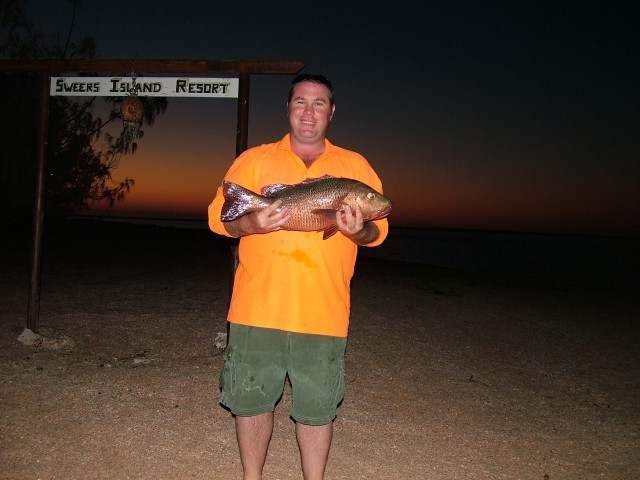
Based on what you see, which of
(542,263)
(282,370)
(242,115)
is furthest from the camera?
(542,263)

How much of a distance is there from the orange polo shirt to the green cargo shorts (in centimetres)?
10

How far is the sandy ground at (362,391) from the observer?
3982 mm

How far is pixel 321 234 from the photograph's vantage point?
10.3 feet

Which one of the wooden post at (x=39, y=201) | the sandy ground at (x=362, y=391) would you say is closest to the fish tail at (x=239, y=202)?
the sandy ground at (x=362, y=391)

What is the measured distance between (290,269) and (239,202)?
528mm

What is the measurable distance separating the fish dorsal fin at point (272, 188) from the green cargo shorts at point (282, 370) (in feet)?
2.85

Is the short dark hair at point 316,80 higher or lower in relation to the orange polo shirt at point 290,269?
higher

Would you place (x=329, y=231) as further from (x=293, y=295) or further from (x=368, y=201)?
(x=293, y=295)

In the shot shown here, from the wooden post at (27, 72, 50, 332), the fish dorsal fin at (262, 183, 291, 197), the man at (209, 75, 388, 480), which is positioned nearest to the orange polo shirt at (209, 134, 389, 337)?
the man at (209, 75, 388, 480)

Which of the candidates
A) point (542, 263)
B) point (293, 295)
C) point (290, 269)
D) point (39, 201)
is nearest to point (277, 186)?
point (290, 269)

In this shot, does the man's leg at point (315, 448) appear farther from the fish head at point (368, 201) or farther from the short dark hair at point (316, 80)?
the short dark hair at point (316, 80)

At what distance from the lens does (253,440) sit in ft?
10.7

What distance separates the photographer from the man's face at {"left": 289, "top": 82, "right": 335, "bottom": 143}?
3.22 metres

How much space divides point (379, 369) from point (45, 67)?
574cm
